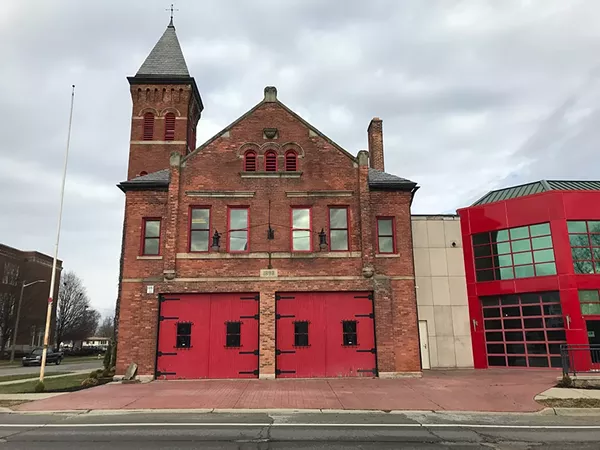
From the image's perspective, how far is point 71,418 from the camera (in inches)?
444

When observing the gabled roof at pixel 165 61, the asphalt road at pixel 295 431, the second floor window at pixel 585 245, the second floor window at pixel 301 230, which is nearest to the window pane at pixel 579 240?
the second floor window at pixel 585 245

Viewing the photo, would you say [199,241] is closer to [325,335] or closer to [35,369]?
[325,335]

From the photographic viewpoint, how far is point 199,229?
Answer: 20.1m

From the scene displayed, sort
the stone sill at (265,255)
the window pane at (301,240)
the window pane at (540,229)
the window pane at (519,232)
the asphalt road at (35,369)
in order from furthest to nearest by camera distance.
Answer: the asphalt road at (35,369), the window pane at (519,232), the window pane at (540,229), the window pane at (301,240), the stone sill at (265,255)

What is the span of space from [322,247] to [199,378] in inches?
285

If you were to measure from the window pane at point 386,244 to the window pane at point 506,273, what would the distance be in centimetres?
782

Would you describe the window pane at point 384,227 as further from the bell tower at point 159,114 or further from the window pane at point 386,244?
the bell tower at point 159,114

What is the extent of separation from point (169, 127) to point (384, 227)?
1542 cm

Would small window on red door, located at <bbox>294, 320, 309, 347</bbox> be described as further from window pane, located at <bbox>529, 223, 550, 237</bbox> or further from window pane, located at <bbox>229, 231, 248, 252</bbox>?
window pane, located at <bbox>529, 223, 550, 237</bbox>

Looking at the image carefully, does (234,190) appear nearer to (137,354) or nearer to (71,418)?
(137,354)

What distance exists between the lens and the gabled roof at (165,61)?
2916 cm

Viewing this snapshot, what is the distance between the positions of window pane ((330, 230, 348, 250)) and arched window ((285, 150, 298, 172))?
335 cm

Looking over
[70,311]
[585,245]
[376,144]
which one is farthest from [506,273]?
[70,311]

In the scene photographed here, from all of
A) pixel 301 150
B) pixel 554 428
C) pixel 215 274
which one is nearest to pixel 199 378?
pixel 215 274
